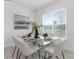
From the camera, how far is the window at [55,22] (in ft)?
4.04

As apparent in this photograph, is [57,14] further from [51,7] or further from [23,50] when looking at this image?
[23,50]

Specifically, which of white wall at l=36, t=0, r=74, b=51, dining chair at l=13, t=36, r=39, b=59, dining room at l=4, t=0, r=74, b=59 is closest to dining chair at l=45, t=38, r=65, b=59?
dining room at l=4, t=0, r=74, b=59

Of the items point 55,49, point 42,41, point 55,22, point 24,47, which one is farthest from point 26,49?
point 55,22

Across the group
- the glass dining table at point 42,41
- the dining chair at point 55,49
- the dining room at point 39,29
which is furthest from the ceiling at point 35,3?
the dining chair at point 55,49

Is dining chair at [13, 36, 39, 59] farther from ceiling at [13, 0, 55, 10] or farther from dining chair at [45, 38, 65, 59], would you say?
ceiling at [13, 0, 55, 10]

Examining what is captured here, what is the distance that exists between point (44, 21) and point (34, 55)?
0.51 metres

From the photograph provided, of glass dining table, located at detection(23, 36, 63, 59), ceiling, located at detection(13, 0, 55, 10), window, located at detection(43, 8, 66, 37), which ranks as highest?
ceiling, located at detection(13, 0, 55, 10)

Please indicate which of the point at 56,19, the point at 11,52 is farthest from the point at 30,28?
the point at 56,19

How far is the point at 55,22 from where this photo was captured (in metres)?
1.30

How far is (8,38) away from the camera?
861 mm

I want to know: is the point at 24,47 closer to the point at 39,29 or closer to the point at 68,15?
the point at 39,29

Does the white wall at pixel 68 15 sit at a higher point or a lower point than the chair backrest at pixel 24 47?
higher

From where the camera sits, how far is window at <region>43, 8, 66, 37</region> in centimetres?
123

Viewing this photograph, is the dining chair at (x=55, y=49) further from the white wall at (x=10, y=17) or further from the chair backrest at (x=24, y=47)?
the white wall at (x=10, y=17)
